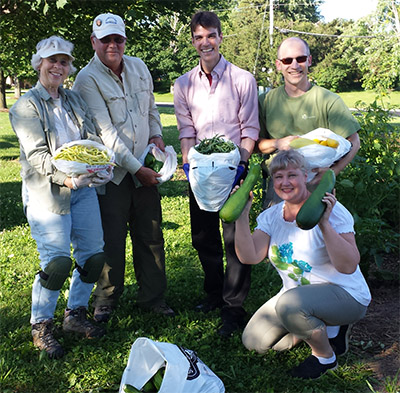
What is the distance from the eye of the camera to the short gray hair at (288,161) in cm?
319

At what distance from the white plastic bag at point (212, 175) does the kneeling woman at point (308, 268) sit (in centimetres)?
38

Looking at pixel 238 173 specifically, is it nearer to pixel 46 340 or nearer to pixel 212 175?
pixel 212 175

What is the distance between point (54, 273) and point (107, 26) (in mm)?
1826

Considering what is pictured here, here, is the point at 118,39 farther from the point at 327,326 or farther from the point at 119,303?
the point at 327,326

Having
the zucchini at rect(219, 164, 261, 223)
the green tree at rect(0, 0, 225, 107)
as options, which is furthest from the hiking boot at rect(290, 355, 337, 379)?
the green tree at rect(0, 0, 225, 107)

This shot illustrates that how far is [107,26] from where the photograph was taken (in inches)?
143

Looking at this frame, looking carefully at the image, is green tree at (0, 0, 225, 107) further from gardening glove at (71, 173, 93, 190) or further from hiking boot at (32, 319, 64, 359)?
hiking boot at (32, 319, 64, 359)

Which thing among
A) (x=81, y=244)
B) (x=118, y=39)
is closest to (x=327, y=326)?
(x=81, y=244)

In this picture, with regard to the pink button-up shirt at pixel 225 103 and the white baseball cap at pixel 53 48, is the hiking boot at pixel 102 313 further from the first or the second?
the white baseball cap at pixel 53 48

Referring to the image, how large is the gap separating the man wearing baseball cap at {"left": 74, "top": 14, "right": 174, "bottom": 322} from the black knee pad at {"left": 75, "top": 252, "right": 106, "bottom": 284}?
0.34 m

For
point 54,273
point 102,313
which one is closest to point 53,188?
point 54,273

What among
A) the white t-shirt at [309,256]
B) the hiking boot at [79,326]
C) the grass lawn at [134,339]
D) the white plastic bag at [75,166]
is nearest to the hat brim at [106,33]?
the white plastic bag at [75,166]

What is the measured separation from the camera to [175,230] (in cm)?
657

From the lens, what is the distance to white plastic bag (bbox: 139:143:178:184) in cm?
388
